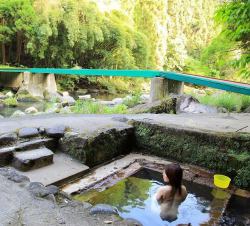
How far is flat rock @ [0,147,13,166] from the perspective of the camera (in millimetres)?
3957

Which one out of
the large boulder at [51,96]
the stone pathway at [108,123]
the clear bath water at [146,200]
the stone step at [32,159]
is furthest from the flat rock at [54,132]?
the large boulder at [51,96]

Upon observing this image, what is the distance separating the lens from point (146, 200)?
13.0ft

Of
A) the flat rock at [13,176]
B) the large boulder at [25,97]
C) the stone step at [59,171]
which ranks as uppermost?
the flat rock at [13,176]

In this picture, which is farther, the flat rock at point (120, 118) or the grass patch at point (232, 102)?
the grass patch at point (232, 102)

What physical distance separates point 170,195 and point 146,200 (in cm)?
61

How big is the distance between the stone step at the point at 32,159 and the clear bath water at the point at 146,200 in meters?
0.71

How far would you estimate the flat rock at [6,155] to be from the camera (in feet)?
13.0

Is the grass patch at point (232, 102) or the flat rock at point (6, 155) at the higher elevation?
the grass patch at point (232, 102)

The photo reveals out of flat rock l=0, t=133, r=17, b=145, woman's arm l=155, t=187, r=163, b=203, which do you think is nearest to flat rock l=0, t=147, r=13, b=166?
flat rock l=0, t=133, r=17, b=145

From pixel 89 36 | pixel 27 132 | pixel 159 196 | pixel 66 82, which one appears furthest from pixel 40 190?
pixel 89 36

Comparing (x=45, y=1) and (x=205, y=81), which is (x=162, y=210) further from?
(x=45, y=1)

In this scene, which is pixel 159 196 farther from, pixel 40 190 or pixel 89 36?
pixel 89 36

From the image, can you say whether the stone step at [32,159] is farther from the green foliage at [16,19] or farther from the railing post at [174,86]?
the green foliage at [16,19]

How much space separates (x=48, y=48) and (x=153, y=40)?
38.1 feet
